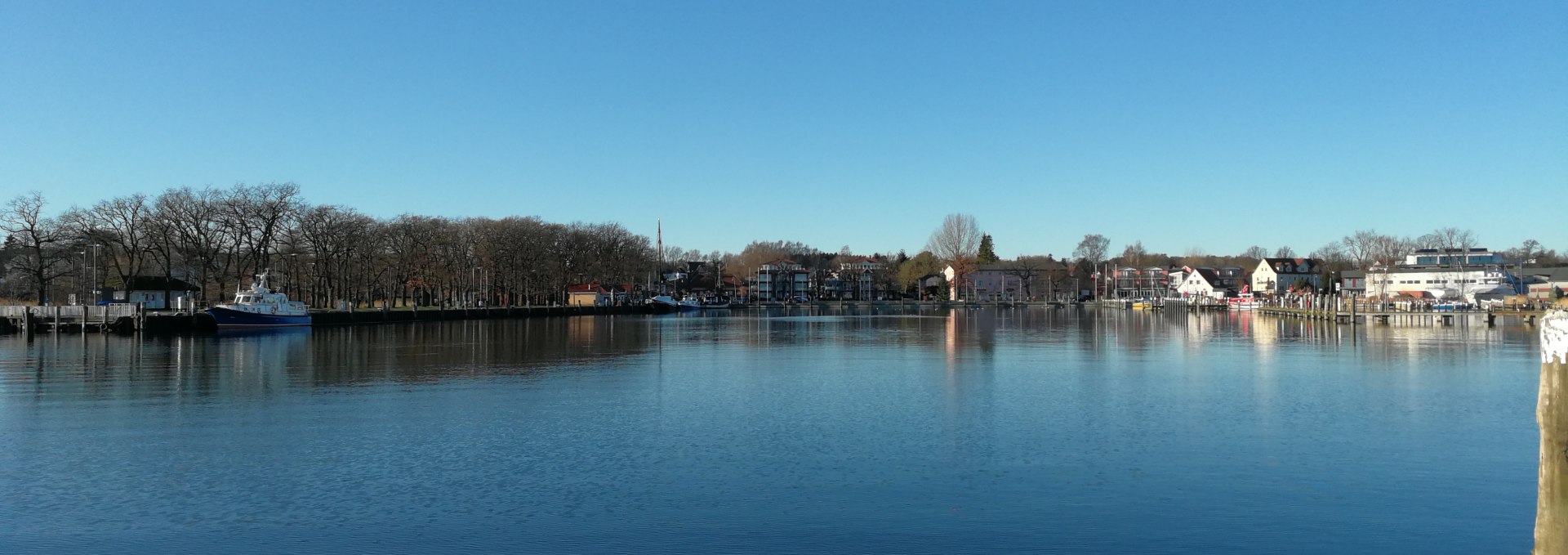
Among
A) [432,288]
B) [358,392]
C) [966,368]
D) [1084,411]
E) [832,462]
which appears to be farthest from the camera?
[432,288]

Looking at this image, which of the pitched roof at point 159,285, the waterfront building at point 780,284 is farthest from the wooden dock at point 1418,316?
the waterfront building at point 780,284

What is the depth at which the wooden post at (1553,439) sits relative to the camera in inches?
240

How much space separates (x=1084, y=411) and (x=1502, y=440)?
683cm

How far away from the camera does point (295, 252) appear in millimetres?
76688

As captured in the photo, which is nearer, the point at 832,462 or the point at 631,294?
the point at 832,462

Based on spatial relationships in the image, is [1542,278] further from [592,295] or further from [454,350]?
[454,350]

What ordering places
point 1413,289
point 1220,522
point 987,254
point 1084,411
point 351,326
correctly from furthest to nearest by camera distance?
point 987,254
point 1413,289
point 351,326
point 1084,411
point 1220,522

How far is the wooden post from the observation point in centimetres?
609

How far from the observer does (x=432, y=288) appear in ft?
332

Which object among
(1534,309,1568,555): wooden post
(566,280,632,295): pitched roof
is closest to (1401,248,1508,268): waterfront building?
(566,280,632,295): pitched roof

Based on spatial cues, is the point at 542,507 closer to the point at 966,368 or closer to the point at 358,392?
the point at 358,392

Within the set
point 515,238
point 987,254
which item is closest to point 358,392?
point 515,238

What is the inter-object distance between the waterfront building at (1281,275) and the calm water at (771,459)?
133775 millimetres

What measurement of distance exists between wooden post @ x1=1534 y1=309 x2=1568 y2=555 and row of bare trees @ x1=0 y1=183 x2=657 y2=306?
75193mm
